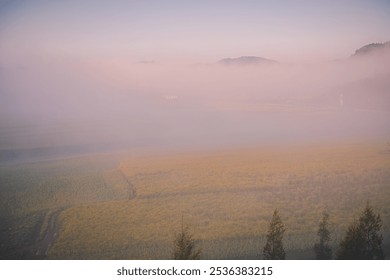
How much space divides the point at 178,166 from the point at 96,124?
3893 mm

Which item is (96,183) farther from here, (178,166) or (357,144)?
(357,144)

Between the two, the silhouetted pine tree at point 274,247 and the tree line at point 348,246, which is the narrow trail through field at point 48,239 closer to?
the tree line at point 348,246

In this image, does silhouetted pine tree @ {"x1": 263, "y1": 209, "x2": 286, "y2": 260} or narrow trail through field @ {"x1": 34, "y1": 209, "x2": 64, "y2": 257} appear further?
narrow trail through field @ {"x1": 34, "y1": 209, "x2": 64, "y2": 257}

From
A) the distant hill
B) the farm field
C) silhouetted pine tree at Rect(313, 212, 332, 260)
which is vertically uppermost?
the distant hill

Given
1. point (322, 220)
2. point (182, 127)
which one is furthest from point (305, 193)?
point (182, 127)

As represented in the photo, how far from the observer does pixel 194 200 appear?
7.98 m

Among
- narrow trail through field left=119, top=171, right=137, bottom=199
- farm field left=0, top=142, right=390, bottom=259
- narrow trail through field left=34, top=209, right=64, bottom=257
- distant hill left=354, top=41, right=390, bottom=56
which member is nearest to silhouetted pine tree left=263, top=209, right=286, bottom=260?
farm field left=0, top=142, right=390, bottom=259

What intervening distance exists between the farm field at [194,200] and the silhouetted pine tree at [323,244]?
0.72 feet

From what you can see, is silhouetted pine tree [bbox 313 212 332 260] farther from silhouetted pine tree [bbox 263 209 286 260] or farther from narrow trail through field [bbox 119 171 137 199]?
narrow trail through field [bbox 119 171 137 199]

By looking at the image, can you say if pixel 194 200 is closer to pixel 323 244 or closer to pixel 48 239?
pixel 323 244

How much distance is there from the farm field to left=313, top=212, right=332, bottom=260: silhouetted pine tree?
0.22m

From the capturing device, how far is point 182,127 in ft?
35.3

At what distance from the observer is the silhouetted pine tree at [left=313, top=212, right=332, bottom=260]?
20.7 feet

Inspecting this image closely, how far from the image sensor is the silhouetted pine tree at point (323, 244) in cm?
632
